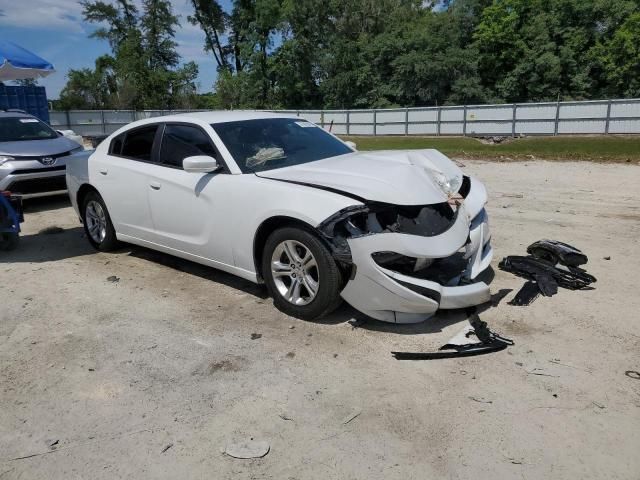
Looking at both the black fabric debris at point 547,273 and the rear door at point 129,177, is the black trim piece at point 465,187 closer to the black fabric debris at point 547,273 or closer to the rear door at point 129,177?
the black fabric debris at point 547,273

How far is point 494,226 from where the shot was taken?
7.18 meters

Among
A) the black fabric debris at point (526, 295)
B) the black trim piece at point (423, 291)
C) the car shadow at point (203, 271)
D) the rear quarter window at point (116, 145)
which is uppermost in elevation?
the rear quarter window at point (116, 145)

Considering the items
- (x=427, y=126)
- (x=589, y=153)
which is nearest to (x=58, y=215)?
(x=589, y=153)

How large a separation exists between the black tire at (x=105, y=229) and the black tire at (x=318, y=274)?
2.67 meters

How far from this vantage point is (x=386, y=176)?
14.0 feet

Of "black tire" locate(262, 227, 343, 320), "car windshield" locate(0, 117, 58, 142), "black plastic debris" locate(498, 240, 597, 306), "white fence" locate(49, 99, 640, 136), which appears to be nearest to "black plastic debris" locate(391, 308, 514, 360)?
"black tire" locate(262, 227, 343, 320)

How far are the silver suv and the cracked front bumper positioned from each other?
7096mm

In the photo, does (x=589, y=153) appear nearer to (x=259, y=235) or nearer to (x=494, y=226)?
(x=494, y=226)

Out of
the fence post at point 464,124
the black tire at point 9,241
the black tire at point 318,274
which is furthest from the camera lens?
the fence post at point 464,124

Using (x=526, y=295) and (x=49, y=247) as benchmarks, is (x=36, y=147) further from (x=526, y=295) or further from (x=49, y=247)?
(x=526, y=295)

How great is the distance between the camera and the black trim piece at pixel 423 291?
3.79 metres

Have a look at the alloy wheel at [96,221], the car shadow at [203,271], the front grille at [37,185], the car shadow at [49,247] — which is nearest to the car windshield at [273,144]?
the car shadow at [203,271]

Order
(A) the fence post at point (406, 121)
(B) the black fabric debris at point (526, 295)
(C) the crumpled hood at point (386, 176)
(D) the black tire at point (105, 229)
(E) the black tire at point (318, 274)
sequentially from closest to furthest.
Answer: (E) the black tire at point (318, 274), (C) the crumpled hood at point (386, 176), (B) the black fabric debris at point (526, 295), (D) the black tire at point (105, 229), (A) the fence post at point (406, 121)

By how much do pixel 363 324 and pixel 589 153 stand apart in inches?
592
